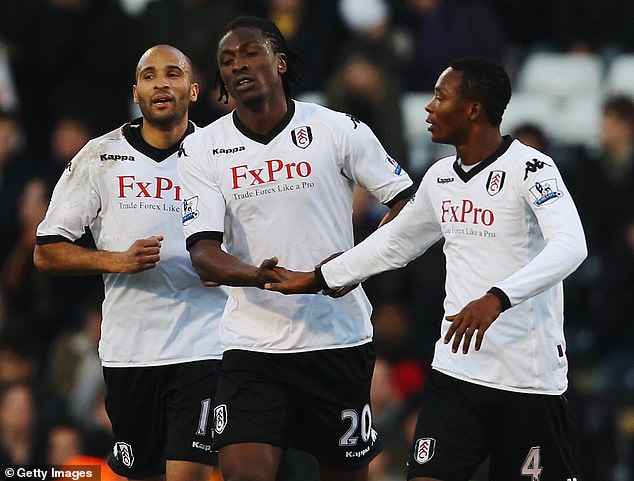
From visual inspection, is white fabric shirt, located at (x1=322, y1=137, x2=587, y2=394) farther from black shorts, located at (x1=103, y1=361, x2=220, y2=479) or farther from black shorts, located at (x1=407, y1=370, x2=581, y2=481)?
black shorts, located at (x1=103, y1=361, x2=220, y2=479)

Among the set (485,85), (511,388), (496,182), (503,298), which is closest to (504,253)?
(496,182)

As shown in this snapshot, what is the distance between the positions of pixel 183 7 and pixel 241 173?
6798 mm

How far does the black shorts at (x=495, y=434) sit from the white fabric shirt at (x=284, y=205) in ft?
2.33

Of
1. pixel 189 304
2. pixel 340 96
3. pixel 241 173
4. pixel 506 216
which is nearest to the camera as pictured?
pixel 506 216

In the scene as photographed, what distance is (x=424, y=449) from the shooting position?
24.4 feet

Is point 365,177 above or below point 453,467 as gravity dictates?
above

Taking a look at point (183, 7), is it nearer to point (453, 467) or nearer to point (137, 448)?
point (137, 448)

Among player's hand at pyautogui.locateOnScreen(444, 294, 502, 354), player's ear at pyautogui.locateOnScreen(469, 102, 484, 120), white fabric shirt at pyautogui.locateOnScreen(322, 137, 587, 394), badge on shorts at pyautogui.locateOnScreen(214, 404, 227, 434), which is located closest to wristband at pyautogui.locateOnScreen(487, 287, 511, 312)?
player's hand at pyautogui.locateOnScreen(444, 294, 502, 354)

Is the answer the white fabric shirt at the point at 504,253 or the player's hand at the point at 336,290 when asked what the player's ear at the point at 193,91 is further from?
the white fabric shirt at the point at 504,253

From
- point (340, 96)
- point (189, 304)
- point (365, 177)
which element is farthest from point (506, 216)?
point (340, 96)

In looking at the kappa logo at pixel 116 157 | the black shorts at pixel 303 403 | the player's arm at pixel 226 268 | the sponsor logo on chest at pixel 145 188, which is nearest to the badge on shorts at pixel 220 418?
the black shorts at pixel 303 403

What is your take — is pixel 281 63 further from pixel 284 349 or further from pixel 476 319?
pixel 476 319

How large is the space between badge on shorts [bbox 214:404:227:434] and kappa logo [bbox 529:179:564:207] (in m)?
1.83

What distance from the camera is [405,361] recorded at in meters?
12.2
